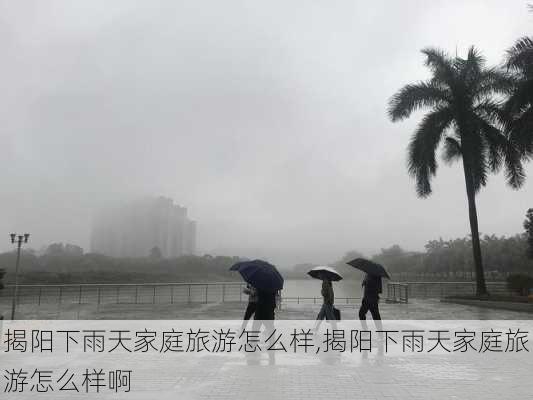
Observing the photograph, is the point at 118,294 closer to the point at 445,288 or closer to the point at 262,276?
the point at 262,276

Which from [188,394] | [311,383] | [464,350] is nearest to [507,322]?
[464,350]

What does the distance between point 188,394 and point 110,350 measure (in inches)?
141

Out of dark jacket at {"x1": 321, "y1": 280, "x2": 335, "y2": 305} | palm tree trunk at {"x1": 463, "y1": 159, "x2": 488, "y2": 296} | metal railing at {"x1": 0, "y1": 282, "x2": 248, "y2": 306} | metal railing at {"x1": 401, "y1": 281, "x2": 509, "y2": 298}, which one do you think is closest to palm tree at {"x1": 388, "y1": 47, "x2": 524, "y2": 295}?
palm tree trunk at {"x1": 463, "y1": 159, "x2": 488, "y2": 296}

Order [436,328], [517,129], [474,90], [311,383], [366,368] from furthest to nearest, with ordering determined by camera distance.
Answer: [474,90] → [517,129] → [436,328] → [366,368] → [311,383]

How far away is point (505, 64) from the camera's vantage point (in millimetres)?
19469

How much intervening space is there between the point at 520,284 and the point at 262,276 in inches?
668

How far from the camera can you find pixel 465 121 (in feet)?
71.5

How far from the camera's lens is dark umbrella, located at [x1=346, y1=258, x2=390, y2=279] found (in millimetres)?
9586

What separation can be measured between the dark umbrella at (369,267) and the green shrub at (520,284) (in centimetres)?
1396

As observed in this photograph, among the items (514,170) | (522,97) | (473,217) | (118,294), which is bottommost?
(118,294)

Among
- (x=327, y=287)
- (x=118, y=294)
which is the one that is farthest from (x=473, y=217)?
(x=118, y=294)

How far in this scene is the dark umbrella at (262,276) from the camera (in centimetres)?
809

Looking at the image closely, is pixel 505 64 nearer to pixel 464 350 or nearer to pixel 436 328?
pixel 436 328

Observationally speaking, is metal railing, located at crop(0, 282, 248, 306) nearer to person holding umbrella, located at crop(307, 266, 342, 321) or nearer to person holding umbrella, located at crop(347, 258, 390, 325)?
person holding umbrella, located at crop(307, 266, 342, 321)
